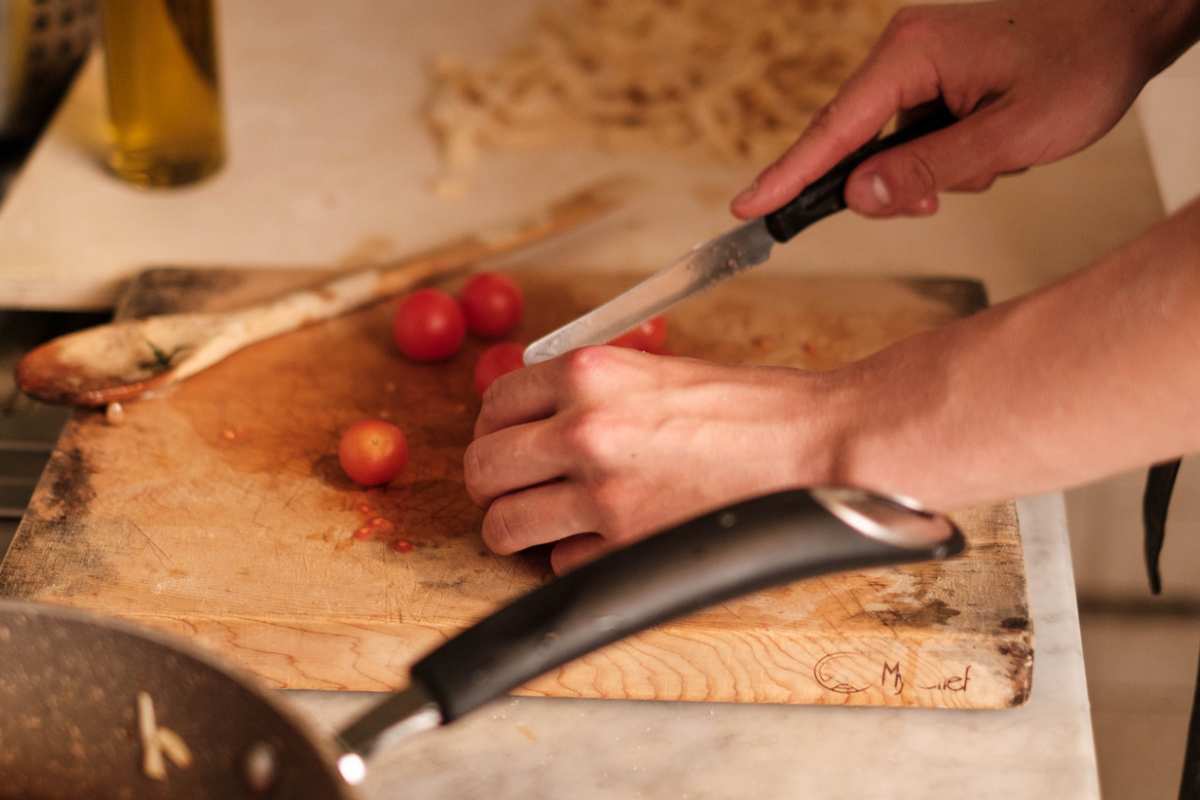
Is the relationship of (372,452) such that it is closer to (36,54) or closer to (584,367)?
(584,367)

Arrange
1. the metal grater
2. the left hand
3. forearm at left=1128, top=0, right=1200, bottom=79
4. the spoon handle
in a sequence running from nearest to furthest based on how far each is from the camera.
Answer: the left hand, forearm at left=1128, top=0, right=1200, bottom=79, the spoon handle, the metal grater

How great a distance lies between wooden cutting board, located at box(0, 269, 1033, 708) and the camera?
3.07ft

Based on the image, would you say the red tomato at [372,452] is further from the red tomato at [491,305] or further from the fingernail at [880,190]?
the fingernail at [880,190]

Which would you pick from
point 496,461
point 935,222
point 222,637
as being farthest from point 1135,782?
point 222,637

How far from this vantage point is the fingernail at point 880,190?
1.14 m

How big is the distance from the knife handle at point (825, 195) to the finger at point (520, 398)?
0.94ft

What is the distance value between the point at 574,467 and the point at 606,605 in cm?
27

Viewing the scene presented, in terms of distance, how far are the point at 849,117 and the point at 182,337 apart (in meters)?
0.67

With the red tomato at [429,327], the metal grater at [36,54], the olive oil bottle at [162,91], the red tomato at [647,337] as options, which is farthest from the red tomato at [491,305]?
the metal grater at [36,54]

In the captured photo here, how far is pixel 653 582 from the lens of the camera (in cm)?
68

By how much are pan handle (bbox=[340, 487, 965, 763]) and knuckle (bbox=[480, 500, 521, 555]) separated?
0.28 meters

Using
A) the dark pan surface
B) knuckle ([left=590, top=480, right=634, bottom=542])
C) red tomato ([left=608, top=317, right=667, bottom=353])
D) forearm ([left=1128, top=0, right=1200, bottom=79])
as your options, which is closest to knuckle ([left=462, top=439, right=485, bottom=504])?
knuckle ([left=590, top=480, right=634, bottom=542])

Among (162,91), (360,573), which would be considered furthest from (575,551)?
(162,91)
